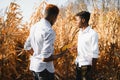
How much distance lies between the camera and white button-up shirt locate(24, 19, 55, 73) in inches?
197

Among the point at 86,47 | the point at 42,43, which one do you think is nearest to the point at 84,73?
the point at 86,47

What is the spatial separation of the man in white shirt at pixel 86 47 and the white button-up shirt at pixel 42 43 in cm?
106

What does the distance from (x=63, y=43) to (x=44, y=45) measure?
2.68 m

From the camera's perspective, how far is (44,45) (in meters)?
5.01

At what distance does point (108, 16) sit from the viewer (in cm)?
856

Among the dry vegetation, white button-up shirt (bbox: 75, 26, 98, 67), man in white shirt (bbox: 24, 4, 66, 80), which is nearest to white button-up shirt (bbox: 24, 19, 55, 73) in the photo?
man in white shirt (bbox: 24, 4, 66, 80)

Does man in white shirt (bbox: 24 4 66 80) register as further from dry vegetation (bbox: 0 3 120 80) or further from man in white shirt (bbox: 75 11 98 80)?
dry vegetation (bbox: 0 3 120 80)

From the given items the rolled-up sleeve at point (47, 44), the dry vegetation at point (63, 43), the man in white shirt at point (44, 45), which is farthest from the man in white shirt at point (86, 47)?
the rolled-up sleeve at point (47, 44)

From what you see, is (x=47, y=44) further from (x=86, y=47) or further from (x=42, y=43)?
(x=86, y=47)

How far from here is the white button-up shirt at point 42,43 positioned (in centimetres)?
501

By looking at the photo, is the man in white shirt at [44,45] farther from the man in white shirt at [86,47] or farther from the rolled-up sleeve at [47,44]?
the man in white shirt at [86,47]

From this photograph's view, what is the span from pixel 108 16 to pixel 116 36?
20.8 inches

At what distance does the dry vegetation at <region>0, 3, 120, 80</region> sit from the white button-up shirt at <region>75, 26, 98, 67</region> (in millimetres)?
373

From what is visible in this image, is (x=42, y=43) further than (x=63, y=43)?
No
